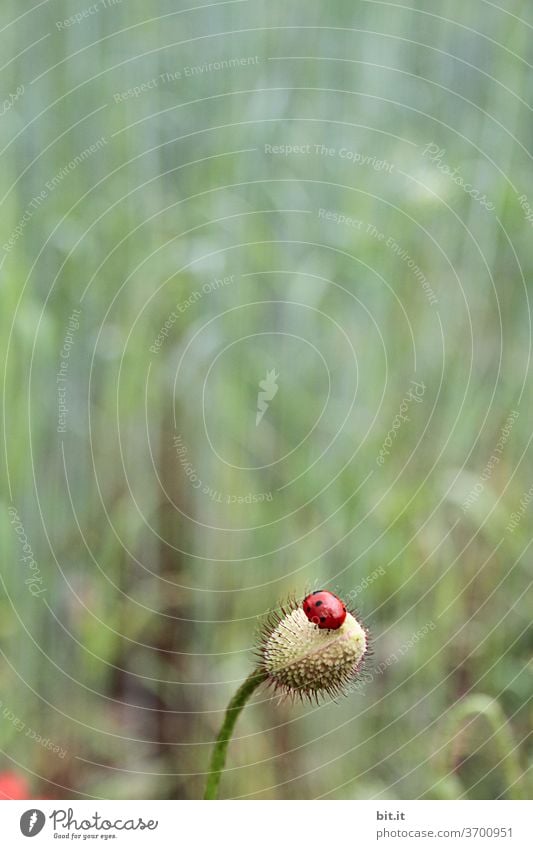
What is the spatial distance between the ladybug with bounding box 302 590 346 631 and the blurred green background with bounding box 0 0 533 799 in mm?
473

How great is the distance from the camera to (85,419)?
1.09 meters

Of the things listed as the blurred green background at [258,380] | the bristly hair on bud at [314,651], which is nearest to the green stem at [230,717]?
the bristly hair on bud at [314,651]

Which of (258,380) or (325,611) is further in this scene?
(258,380)

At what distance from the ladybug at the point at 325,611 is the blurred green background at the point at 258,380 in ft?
1.55

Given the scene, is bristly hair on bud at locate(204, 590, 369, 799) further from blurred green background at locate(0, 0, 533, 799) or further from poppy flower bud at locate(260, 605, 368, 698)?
blurred green background at locate(0, 0, 533, 799)

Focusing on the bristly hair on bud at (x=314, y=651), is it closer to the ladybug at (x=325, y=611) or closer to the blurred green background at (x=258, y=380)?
the ladybug at (x=325, y=611)

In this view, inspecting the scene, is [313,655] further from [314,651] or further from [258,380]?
[258,380]

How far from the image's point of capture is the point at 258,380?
109 centimetres

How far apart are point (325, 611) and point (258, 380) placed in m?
0.53

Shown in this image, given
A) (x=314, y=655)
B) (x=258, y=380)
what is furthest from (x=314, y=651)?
(x=258, y=380)

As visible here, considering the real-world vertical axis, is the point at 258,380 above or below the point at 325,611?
above

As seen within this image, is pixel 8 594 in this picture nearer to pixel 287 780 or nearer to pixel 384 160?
pixel 287 780
